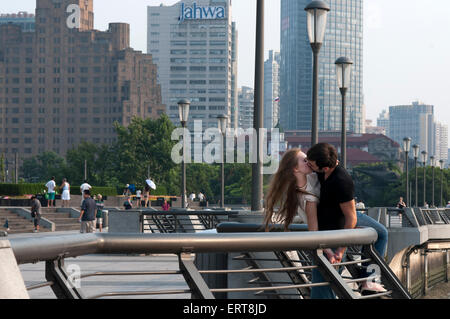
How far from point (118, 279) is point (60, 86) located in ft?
555

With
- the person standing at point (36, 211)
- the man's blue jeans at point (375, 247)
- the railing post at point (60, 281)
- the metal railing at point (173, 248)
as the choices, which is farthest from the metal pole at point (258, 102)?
the person standing at point (36, 211)

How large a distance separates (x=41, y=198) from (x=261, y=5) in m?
30.6

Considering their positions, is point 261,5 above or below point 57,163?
above

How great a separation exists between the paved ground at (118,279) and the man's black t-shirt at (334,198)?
354 cm

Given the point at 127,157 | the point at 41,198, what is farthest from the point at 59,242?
the point at 127,157

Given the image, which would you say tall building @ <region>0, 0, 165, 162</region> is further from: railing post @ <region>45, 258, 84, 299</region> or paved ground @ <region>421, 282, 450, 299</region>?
railing post @ <region>45, 258, 84, 299</region>

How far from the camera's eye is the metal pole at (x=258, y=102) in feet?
43.7

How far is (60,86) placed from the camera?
582 ft

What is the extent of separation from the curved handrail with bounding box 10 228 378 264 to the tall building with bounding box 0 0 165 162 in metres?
172

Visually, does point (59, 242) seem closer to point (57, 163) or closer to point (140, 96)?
point (57, 163)

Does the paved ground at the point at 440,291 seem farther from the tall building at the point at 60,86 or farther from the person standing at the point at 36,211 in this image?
the tall building at the point at 60,86

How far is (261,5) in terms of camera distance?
1406 cm

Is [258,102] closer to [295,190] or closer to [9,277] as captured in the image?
[295,190]
